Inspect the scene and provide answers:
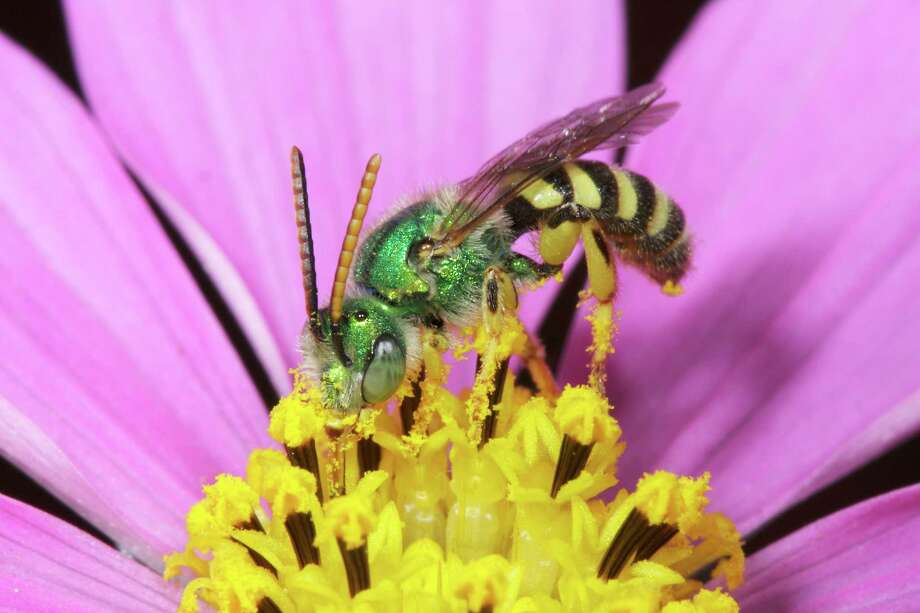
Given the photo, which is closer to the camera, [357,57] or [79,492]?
[79,492]

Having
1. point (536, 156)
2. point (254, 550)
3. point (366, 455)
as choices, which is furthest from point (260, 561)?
point (536, 156)

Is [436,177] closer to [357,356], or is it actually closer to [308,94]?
[308,94]

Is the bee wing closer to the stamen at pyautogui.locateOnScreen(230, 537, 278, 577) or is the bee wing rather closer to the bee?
the bee

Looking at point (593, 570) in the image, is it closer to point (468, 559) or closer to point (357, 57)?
point (468, 559)

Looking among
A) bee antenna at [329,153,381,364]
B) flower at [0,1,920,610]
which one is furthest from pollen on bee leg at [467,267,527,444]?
flower at [0,1,920,610]

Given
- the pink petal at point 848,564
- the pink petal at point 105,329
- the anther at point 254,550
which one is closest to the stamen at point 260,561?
the anther at point 254,550

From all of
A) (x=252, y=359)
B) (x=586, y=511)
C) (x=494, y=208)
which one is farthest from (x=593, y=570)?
(x=252, y=359)
